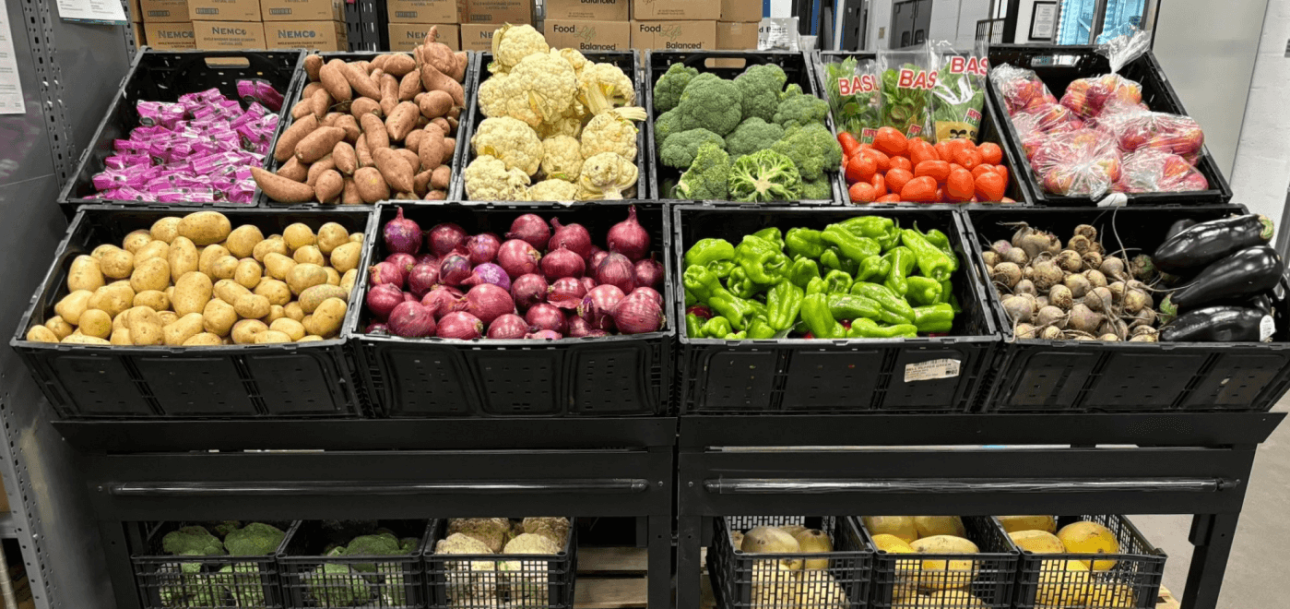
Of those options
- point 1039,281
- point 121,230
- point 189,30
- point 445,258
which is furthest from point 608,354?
point 189,30

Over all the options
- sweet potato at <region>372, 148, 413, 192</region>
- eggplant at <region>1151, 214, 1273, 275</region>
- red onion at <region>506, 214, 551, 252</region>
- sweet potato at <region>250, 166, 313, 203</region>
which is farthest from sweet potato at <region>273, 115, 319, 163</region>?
eggplant at <region>1151, 214, 1273, 275</region>

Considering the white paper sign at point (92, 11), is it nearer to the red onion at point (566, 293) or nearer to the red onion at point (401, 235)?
the red onion at point (401, 235)

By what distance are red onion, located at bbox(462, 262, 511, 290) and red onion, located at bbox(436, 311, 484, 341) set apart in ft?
0.44

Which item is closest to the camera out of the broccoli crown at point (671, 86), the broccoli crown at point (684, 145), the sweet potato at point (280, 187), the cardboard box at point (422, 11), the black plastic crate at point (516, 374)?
the black plastic crate at point (516, 374)

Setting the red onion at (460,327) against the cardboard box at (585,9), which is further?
the cardboard box at (585,9)

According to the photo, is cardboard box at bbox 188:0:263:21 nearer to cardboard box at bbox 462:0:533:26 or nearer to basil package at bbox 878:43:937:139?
cardboard box at bbox 462:0:533:26

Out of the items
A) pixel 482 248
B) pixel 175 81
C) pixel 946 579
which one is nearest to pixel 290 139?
pixel 175 81

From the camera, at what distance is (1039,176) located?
237cm

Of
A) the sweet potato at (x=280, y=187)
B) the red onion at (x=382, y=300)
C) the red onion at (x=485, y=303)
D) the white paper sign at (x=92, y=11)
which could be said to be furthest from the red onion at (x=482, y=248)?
the white paper sign at (x=92, y=11)

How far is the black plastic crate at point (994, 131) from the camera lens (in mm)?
2352

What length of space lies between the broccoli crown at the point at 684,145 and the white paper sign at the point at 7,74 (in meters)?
1.75

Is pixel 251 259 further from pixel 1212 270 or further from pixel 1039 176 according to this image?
pixel 1212 270

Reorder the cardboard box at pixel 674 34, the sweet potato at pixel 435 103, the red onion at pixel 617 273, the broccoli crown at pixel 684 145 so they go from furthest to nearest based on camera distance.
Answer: the cardboard box at pixel 674 34
the sweet potato at pixel 435 103
the broccoli crown at pixel 684 145
the red onion at pixel 617 273

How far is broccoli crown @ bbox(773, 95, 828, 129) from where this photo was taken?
2537 mm
